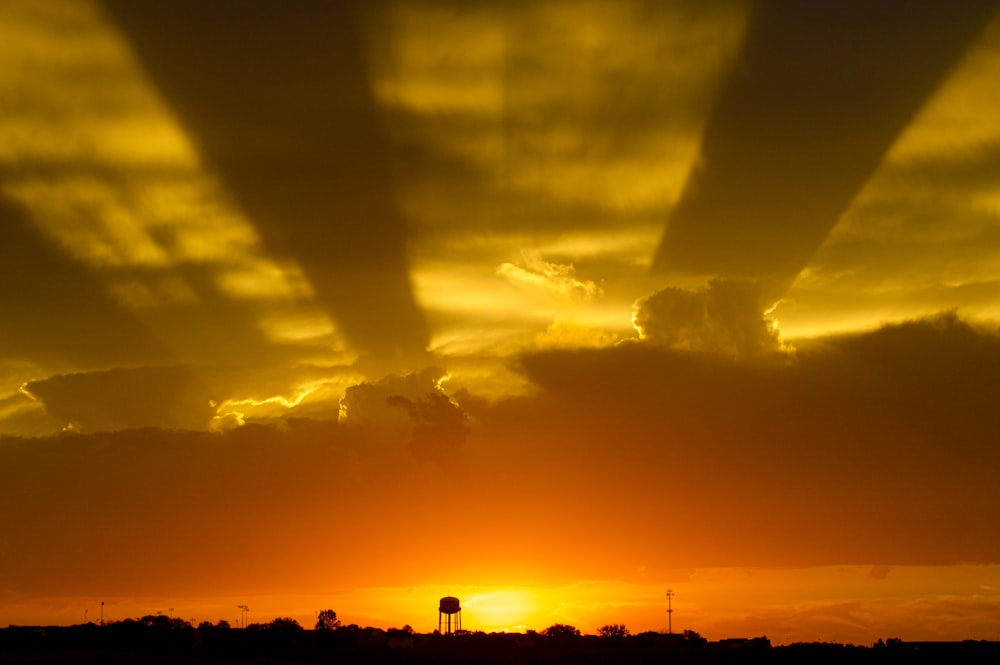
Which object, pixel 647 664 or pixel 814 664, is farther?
pixel 814 664

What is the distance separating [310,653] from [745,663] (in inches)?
2979

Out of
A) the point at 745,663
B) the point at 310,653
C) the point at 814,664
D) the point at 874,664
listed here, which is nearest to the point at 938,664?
the point at 874,664

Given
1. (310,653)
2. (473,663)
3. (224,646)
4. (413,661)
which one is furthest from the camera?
(224,646)

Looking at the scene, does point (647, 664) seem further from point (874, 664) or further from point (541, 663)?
point (874, 664)

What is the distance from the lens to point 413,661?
147125 millimetres

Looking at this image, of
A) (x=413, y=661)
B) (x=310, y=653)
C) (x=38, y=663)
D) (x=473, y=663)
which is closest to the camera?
(x=38, y=663)

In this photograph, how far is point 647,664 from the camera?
141 meters

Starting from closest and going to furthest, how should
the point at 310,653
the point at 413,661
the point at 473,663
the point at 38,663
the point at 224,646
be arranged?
the point at 38,663 → the point at 473,663 → the point at 413,661 → the point at 310,653 → the point at 224,646

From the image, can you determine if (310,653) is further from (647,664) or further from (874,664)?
(874,664)

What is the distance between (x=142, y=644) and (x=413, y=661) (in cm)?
8020

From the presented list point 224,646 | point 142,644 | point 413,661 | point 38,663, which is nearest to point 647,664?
point 413,661

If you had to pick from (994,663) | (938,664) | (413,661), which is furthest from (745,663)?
(413,661)

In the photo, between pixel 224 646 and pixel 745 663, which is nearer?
pixel 745 663

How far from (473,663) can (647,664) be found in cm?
2556
